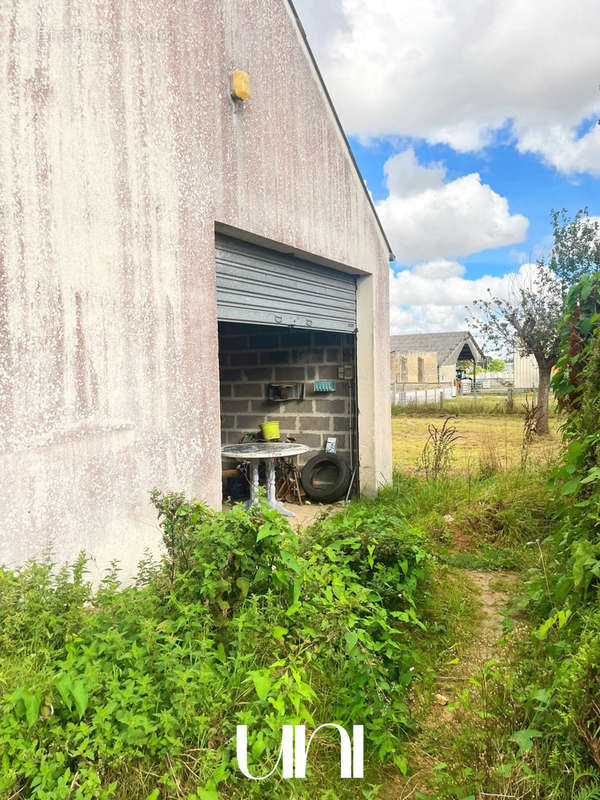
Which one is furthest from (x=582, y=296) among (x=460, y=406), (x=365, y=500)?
(x=460, y=406)

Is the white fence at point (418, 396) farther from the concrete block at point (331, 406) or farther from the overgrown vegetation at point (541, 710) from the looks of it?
the overgrown vegetation at point (541, 710)

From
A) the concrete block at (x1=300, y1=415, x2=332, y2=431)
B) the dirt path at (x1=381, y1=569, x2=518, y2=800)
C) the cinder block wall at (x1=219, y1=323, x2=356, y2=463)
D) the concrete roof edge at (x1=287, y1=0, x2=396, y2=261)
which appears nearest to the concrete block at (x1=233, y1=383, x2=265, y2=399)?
the cinder block wall at (x1=219, y1=323, x2=356, y2=463)

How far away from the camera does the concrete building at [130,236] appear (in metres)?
2.86

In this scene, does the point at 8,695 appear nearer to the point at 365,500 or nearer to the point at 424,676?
the point at 424,676

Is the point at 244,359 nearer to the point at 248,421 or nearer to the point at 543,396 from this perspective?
the point at 248,421

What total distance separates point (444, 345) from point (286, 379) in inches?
1383

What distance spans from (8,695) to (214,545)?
0.97 meters

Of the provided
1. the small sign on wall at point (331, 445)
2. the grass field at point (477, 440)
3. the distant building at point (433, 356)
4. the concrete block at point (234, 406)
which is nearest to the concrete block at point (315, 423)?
the small sign on wall at point (331, 445)

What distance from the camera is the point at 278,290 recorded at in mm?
5656

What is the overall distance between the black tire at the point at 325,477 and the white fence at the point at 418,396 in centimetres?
1619

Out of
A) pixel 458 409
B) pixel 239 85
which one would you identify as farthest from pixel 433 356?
pixel 239 85

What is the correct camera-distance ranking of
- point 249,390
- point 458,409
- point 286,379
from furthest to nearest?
point 458,409, point 249,390, point 286,379

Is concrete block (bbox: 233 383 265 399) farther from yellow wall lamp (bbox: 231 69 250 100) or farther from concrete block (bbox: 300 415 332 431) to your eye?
yellow wall lamp (bbox: 231 69 250 100)

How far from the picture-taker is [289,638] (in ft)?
8.20
